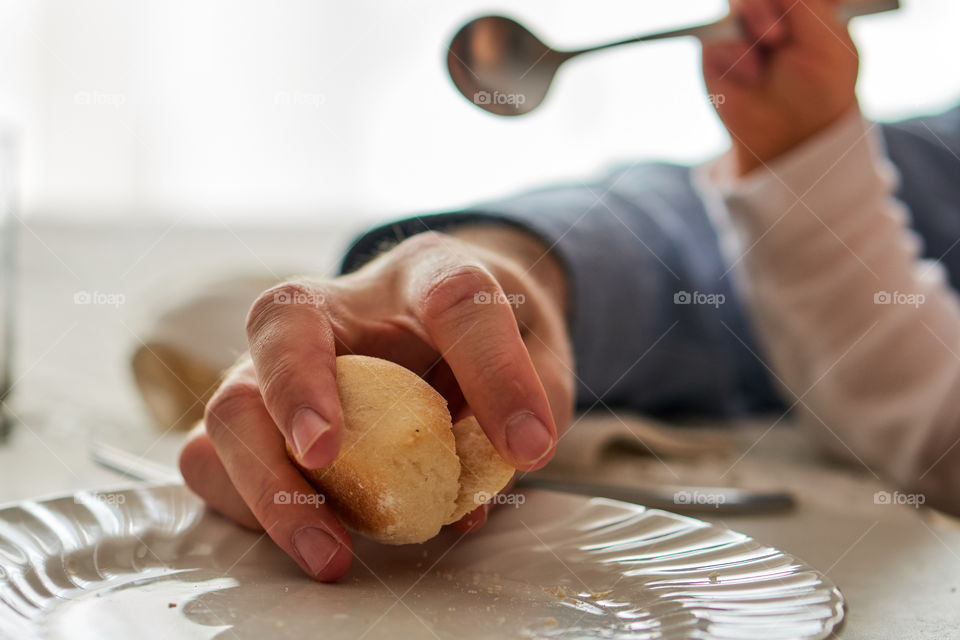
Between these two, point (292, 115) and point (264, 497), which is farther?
point (292, 115)

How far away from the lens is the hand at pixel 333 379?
13.6 inches

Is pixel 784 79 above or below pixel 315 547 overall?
above

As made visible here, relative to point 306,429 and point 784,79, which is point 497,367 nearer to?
point 306,429

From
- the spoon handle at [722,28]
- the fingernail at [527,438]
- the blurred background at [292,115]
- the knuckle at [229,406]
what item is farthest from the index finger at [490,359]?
the blurred background at [292,115]

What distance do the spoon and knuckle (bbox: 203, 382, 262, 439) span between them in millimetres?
373

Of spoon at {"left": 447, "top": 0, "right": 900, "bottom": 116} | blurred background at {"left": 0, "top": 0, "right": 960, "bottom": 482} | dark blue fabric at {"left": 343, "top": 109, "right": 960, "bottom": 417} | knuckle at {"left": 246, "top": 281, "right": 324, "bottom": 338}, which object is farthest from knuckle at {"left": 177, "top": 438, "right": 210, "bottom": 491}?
blurred background at {"left": 0, "top": 0, "right": 960, "bottom": 482}

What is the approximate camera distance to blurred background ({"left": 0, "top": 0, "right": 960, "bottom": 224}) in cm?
210

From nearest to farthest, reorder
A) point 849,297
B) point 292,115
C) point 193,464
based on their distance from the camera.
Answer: point 193,464 < point 849,297 < point 292,115

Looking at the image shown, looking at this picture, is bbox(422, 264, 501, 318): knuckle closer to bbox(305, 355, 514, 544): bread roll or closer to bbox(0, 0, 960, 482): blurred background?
bbox(305, 355, 514, 544): bread roll

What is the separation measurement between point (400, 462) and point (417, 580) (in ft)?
0.19

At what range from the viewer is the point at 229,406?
0.41 meters

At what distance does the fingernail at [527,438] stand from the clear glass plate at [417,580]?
6 centimetres

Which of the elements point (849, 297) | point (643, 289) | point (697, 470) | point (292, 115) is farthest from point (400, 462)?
point (292, 115)

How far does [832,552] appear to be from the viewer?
1.64ft
